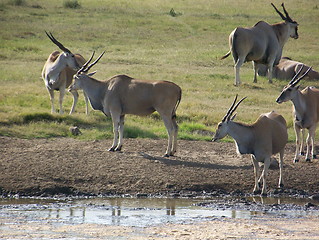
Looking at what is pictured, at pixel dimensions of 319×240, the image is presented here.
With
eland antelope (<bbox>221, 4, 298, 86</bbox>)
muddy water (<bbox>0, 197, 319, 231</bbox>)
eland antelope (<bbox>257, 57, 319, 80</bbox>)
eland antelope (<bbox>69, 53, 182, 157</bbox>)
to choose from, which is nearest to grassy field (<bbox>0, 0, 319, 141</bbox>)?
eland antelope (<bbox>257, 57, 319, 80</bbox>)

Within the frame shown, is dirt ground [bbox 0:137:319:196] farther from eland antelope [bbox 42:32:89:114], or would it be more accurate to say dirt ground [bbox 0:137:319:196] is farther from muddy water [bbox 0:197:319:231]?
eland antelope [bbox 42:32:89:114]

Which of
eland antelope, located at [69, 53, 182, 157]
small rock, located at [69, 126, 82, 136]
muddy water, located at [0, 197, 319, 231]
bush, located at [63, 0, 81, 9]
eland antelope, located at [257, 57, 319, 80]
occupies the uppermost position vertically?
bush, located at [63, 0, 81, 9]

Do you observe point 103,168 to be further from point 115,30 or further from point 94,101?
point 115,30

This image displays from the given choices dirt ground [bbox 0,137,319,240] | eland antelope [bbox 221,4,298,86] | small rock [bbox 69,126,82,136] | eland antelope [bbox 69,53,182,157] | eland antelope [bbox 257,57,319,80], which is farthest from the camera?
eland antelope [bbox 257,57,319,80]

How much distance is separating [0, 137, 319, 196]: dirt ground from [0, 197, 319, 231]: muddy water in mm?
396

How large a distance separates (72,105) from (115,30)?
13.6 m

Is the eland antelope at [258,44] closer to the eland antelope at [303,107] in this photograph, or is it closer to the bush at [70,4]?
the eland antelope at [303,107]

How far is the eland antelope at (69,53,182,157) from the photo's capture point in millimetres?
11336

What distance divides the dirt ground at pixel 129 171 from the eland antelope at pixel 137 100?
384mm

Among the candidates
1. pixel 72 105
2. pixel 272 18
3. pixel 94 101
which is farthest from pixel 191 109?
pixel 272 18

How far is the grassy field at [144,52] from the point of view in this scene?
1352 cm

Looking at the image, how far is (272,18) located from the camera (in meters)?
32.4

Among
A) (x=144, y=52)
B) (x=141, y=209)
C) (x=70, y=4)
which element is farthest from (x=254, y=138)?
(x=70, y=4)

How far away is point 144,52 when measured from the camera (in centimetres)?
2383
